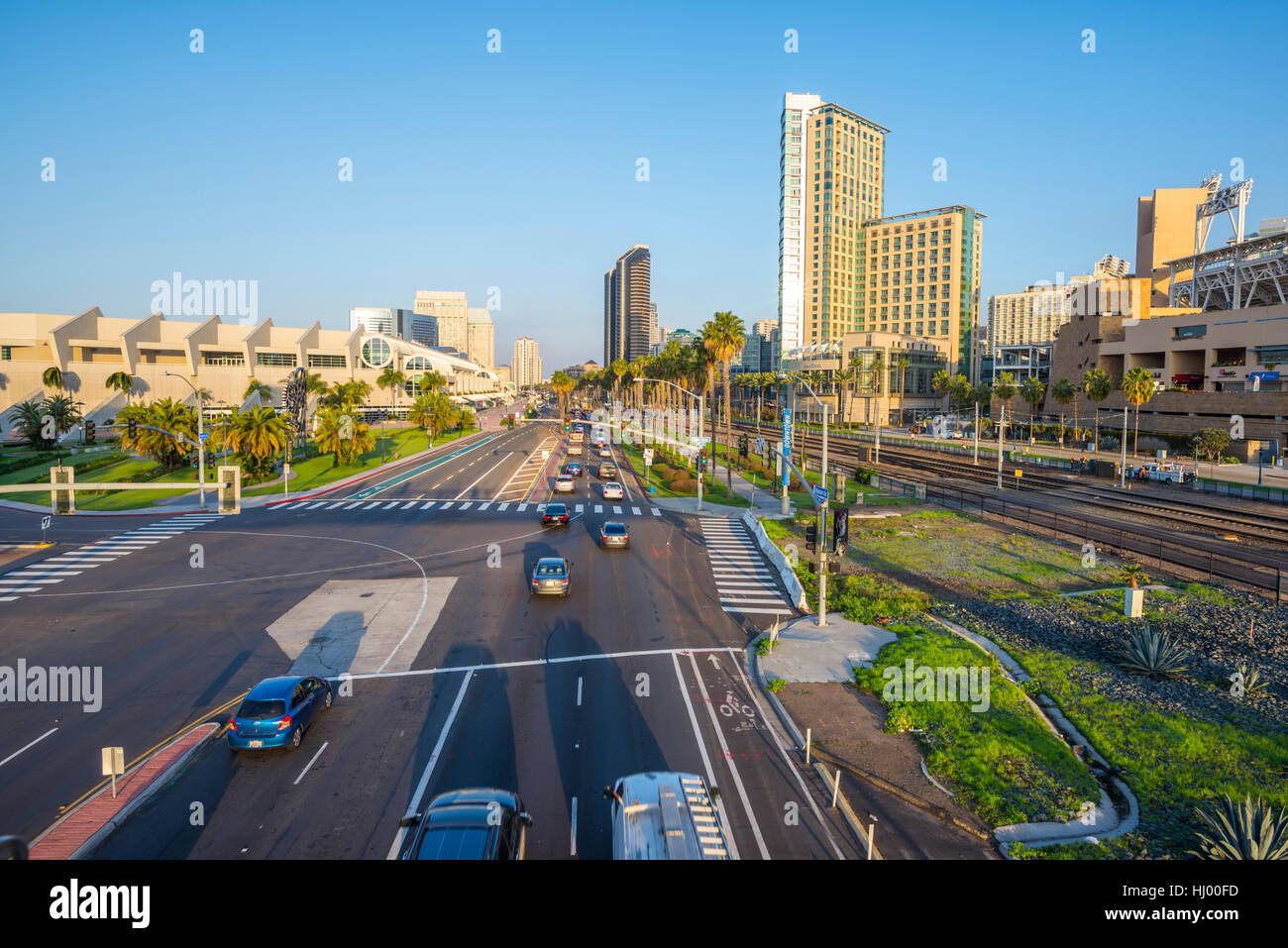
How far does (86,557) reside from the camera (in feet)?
125

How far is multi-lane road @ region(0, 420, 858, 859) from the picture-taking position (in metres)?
14.1

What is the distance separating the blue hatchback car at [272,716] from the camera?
16.4 m

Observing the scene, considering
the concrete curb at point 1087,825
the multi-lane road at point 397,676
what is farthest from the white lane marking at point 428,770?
the concrete curb at point 1087,825

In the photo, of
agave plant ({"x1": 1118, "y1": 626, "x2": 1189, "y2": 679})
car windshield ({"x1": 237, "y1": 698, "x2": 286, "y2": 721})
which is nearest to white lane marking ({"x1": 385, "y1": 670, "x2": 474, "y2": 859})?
car windshield ({"x1": 237, "y1": 698, "x2": 286, "y2": 721})

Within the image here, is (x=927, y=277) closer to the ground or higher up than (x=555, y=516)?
higher up

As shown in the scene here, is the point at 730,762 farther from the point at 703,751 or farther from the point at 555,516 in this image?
the point at 555,516

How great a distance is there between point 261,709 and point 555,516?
2905 centimetres

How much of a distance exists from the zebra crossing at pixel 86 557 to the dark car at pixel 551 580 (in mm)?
22380

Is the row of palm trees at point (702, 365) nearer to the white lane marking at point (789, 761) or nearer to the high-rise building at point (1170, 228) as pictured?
the white lane marking at point (789, 761)

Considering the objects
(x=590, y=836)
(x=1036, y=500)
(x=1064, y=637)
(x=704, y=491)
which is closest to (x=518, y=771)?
(x=590, y=836)

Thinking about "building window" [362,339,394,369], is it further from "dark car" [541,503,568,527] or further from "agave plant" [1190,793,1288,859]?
"agave plant" [1190,793,1288,859]

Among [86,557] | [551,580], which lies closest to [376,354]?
[86,557]

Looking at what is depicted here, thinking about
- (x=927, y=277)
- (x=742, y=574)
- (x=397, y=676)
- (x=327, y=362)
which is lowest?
(x=397, y=676)
